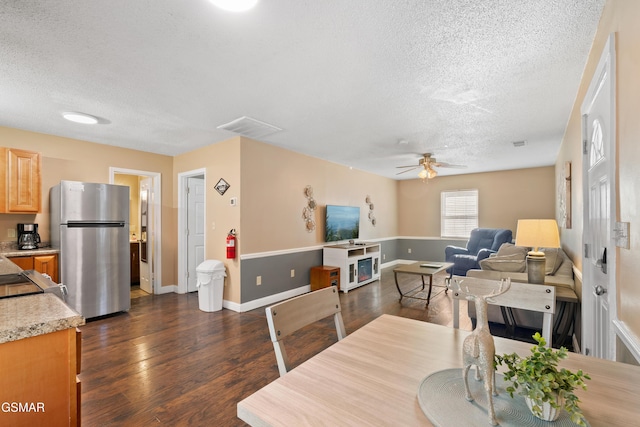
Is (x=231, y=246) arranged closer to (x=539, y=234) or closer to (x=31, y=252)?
(x=31, y=252)

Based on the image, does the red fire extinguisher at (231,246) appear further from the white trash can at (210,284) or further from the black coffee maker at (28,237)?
the black coffee maker at (28,237)

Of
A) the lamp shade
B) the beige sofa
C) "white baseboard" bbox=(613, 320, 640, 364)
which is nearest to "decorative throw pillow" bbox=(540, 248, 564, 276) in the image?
the beige sofa

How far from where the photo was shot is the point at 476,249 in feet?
20.4

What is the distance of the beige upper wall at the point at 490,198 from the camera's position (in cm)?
637

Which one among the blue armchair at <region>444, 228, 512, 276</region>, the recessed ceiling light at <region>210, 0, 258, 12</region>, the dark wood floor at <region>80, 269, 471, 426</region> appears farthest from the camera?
the blue armchair at <region>444, 228, 512, 276</region>

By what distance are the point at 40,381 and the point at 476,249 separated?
6738 mm

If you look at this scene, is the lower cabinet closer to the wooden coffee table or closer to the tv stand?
the wooden coffee table

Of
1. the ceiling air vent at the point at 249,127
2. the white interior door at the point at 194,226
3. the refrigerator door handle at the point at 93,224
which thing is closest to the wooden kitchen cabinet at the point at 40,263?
the refrigerator door handle at the point at 93,224

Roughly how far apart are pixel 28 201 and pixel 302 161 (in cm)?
356

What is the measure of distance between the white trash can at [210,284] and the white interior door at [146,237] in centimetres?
154

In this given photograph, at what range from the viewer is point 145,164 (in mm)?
4727

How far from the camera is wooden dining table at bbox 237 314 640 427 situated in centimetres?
73

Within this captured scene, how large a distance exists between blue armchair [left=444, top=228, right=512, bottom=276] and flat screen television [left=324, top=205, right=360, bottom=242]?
6.56ft

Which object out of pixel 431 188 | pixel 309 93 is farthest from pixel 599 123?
pixel 431 188
